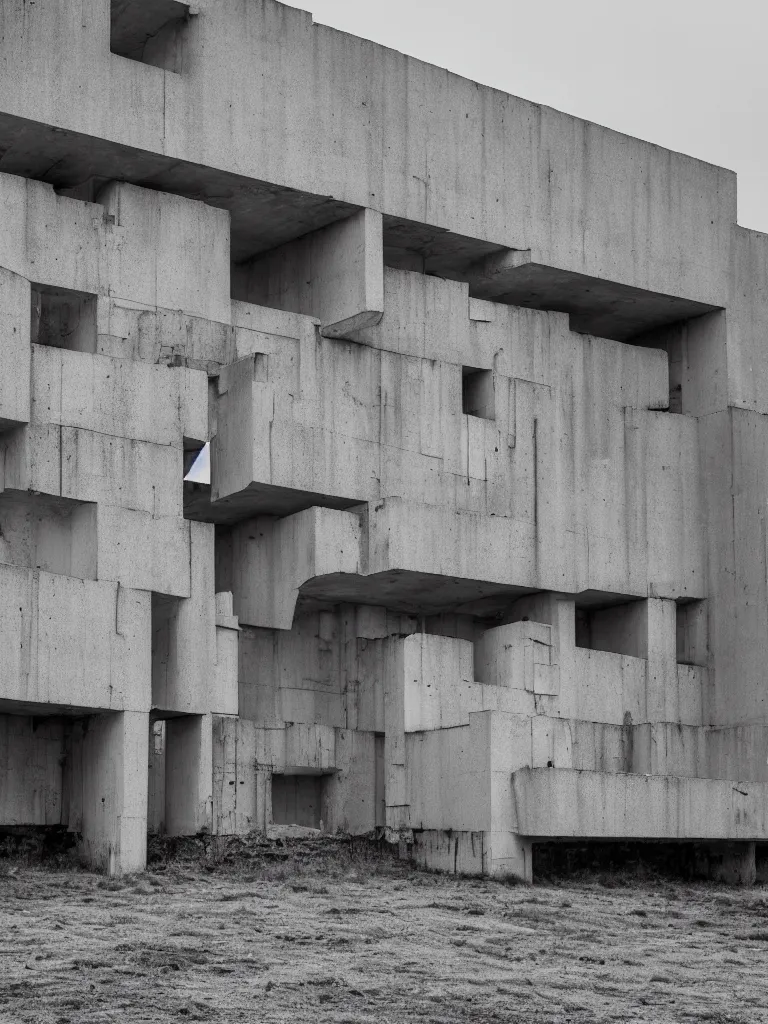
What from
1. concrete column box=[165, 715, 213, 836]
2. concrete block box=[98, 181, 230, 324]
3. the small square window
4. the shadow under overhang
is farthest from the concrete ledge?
the shadow under overhang

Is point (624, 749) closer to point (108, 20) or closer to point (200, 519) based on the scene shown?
point (200, 519)

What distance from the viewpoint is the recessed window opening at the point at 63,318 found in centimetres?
2442

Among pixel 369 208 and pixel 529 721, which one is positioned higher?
pixel 369 208

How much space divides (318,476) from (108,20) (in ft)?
19.9

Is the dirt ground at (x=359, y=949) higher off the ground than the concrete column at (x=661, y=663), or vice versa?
the concrete column at (x=661, y=663)

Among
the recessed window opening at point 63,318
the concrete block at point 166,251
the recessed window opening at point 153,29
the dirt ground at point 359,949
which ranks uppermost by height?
the recessed window opening at point 153,29

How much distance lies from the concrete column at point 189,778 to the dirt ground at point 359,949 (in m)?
0.58

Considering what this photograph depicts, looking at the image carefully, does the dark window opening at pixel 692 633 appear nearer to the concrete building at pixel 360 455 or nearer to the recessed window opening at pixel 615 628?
the concrete building at pixel 360 455


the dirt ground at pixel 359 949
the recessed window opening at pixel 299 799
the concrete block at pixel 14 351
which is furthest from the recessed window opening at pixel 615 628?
the concrete block at pixel 14 351

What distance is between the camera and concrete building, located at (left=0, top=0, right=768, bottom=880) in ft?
78.3

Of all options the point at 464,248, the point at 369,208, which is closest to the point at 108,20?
the point at 369,208

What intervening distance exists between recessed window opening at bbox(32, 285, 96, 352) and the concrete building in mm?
63

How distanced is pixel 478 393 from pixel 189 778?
6.86m

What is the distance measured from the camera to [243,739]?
25250 millimetres
